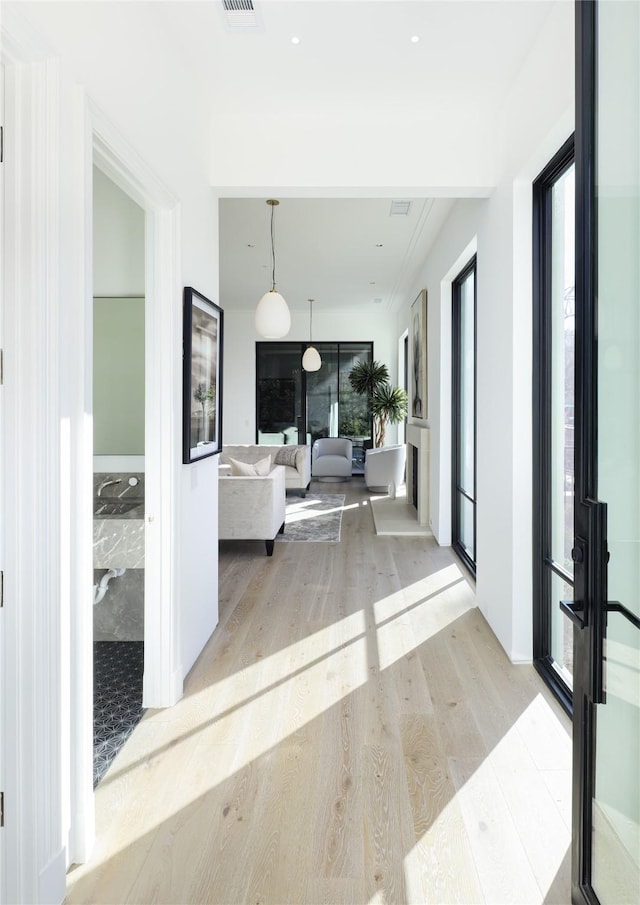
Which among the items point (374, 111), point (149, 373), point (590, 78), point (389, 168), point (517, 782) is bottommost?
point (517, 782)

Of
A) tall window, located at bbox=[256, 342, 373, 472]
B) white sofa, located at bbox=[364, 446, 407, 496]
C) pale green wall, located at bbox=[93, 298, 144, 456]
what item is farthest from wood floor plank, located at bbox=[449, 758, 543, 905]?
tall window, located at bbox=[256, 342, 373, 472]

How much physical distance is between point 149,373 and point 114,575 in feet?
4.34

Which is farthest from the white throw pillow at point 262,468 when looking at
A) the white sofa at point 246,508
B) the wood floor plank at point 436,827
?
the wood floor plank at point 436,827

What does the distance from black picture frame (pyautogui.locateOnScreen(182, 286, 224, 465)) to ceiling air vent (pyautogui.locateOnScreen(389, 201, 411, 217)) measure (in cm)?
222

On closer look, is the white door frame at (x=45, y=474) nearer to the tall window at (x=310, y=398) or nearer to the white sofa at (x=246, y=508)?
the white sofa at (x=246, y=508)

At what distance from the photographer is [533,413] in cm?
295

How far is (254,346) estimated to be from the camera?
10.6 m

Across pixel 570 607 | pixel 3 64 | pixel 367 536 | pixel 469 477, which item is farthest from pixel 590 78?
pixel 367 536

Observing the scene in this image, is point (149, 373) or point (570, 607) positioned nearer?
point (570, 607)

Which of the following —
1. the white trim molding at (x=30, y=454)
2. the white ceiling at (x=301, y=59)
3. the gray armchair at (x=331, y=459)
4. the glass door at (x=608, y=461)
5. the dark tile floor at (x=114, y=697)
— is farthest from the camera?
the gray armchair at (x=331, y=459)

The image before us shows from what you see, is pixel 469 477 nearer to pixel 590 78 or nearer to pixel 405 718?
pixel 405 718

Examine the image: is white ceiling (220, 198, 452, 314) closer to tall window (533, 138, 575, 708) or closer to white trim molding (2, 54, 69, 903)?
tall window (533, 138, 575, 708)

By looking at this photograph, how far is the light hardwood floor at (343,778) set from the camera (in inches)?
63.3

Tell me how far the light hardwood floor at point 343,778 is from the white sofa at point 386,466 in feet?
16.2
